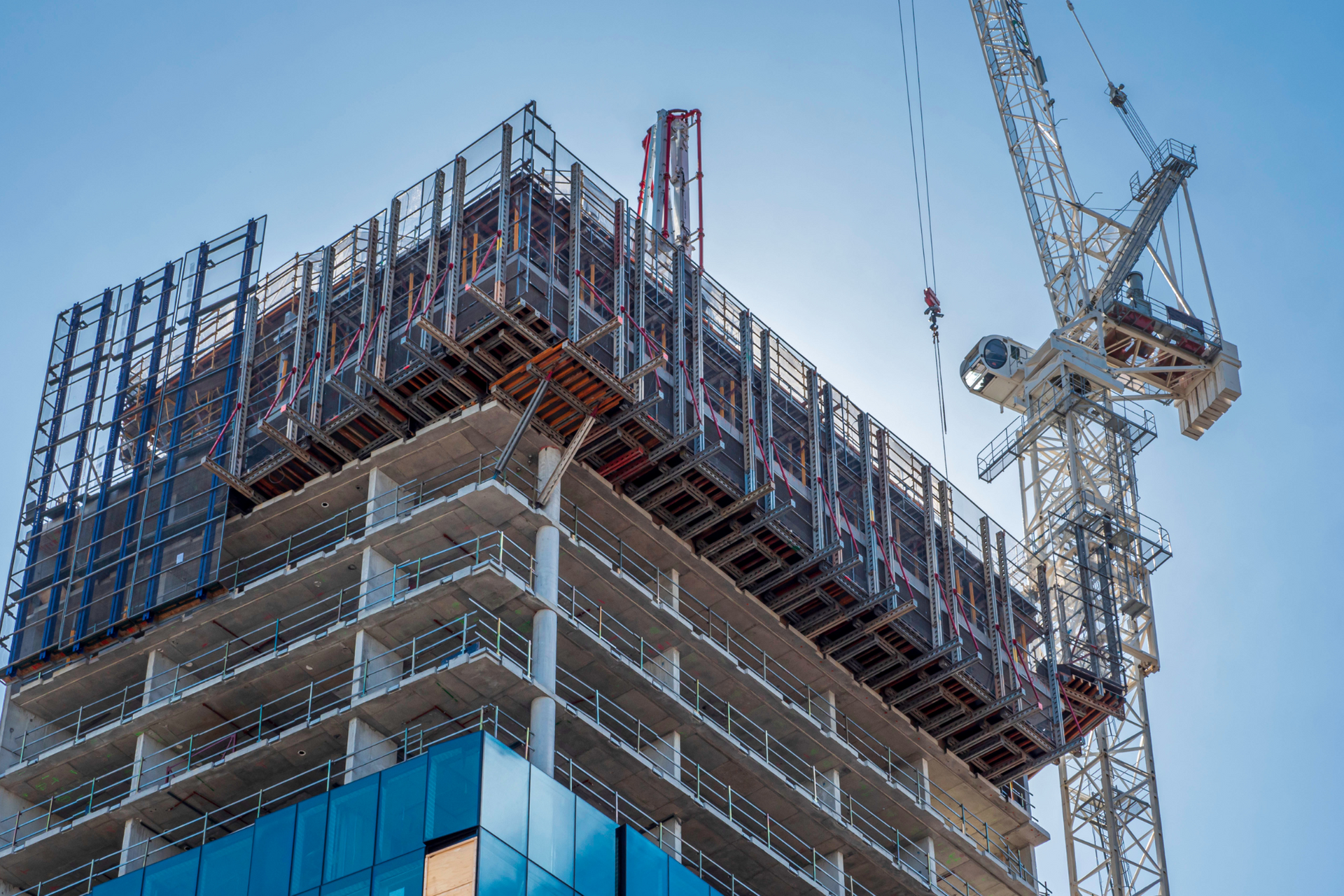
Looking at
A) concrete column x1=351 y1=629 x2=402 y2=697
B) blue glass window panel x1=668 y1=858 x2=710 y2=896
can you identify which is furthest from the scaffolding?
blue glass window panel x1=668 y1=858 x2=710 y2=896

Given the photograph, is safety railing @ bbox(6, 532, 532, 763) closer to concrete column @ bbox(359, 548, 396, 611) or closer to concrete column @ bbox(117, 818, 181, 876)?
concrete column @ bbox(359, 548, 396, 611)

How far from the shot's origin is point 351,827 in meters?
56.9

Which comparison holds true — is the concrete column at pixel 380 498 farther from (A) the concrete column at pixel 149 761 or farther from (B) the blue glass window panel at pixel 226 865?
(B) the blue glass window panel at pixel 226 865

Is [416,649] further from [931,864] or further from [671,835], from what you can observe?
[931,864]

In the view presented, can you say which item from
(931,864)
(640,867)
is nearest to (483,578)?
(640,867)

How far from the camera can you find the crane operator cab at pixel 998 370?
4441 inches

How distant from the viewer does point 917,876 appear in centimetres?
7550

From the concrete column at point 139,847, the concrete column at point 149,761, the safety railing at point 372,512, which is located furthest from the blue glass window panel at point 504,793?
the concrete column at point 149,761

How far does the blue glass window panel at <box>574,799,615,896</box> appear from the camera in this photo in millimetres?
57594

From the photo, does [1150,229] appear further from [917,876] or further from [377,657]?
[377,657]

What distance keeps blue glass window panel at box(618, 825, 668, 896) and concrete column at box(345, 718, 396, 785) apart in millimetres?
7233

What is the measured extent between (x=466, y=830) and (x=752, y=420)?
73.3 ft

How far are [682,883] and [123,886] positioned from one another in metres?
16.3

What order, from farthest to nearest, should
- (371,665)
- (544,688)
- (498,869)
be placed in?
1. (371,665)
2. (544,688)
3. (498,869)
